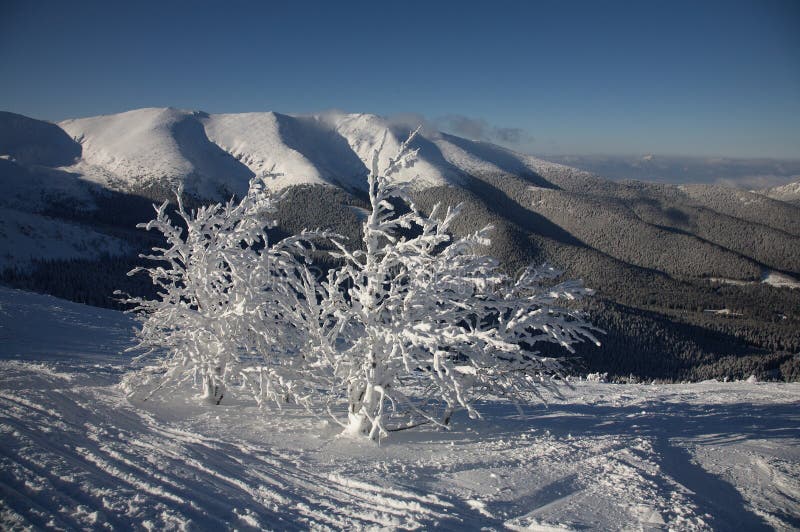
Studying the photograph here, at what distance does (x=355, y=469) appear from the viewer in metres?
8.19

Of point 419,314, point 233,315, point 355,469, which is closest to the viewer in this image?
point 355,469

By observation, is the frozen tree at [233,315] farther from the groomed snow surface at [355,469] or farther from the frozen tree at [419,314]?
the frozen tree at [419,314]

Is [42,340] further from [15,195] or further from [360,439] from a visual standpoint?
[15,195]

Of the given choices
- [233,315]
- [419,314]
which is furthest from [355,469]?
[233,315]

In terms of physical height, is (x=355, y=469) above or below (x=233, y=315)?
below

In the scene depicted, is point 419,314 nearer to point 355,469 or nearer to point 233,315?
point 355,469

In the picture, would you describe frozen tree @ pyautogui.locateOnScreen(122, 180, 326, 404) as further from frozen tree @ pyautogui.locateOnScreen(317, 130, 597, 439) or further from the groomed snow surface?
frozen tree @ pyautogui.locateOnScreen(317, 130, 597, 439)

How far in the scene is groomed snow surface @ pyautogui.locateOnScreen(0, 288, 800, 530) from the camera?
21.2 ft

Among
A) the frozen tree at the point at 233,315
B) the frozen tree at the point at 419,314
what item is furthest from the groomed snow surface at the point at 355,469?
the frozen tree at the point at 419,314

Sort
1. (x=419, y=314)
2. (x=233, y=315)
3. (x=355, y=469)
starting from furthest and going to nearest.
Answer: (x=233, y=315)
(x=419, y=314)
(x=355, y=469)

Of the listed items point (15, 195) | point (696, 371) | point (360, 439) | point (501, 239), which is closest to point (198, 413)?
point (360, 439)

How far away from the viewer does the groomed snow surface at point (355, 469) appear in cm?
645

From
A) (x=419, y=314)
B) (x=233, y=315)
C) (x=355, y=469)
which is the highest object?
(x=419, y=314)

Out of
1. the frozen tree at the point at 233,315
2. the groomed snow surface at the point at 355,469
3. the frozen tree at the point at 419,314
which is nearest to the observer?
the groomed snow surface at the point at 355,469
